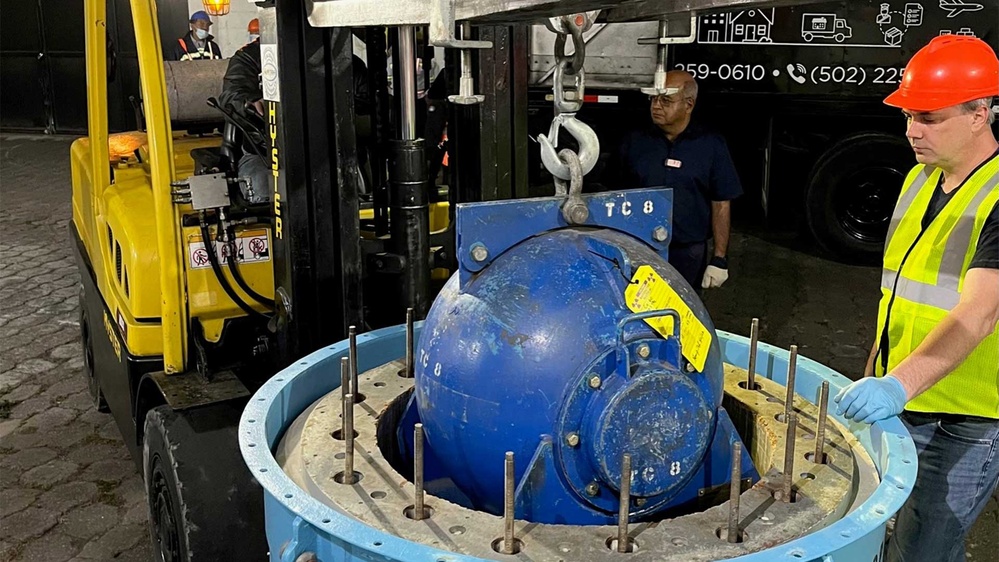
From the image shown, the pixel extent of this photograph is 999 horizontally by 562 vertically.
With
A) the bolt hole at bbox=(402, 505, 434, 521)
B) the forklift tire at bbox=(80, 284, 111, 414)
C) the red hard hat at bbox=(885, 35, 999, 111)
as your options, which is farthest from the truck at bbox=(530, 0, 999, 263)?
the bolt hole at bbox=(402, 505, 434, 521)

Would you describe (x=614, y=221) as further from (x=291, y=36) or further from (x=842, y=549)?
(x=291, y=36)

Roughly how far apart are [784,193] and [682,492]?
754 centimetres

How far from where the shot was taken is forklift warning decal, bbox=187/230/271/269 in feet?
12.0

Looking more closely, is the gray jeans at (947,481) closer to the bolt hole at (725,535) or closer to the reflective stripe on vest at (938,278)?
the reflective stripe on vest at (938,278)

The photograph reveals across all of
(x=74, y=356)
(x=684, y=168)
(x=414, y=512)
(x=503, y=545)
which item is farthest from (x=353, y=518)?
(x=74, y=356)

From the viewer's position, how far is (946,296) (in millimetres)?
2797

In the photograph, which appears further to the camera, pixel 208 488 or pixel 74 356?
pixel 74 356

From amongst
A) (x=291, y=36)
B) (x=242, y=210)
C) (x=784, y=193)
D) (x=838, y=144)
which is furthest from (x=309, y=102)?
(x=784, y=193)

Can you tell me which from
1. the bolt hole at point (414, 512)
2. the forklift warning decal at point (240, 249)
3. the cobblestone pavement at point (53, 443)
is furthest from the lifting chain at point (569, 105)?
the cobblestone pavement at point (53, 443)

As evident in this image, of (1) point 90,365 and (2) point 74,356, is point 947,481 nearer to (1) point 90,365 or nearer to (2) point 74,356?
(1) point 90,365

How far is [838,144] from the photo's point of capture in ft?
28.0

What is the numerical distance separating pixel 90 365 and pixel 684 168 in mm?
3329

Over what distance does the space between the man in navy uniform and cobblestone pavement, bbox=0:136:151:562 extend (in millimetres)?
2756

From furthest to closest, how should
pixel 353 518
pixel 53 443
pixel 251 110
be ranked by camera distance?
pixel 53 443 < pixel 251 110 < pixel 353 518
